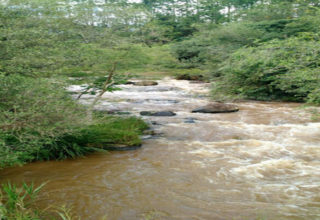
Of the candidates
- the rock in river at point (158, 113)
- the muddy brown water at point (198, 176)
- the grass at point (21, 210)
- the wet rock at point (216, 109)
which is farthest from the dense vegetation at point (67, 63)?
the rock in river at point (158, 113)

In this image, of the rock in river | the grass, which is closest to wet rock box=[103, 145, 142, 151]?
the grass

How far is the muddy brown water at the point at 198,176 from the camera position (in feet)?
16.7

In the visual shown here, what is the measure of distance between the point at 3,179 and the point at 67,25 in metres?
3.78

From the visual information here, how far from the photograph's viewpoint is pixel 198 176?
21.4 feet

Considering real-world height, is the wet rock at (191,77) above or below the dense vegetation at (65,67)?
below

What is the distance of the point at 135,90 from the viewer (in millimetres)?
20609

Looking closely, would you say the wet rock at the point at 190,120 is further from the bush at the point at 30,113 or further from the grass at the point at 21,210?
the grass at the point at 21,210

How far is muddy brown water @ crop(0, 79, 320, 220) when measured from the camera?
508 cm

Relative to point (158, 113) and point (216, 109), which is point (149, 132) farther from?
point (216, 109)

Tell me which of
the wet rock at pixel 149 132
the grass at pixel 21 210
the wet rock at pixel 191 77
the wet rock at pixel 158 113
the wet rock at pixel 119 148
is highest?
the grass at pixel 21 210

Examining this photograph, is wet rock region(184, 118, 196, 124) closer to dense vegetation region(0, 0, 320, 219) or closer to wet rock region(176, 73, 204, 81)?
dense vegetation region(0, 0, 320, 219)

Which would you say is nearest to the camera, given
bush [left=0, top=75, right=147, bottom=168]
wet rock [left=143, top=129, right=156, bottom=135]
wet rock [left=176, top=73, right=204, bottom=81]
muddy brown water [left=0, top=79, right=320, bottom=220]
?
bush [left=0, top=75, right=147, bottom=168]

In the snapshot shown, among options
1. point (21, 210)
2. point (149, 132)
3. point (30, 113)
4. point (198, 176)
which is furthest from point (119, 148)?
point (30, 113)

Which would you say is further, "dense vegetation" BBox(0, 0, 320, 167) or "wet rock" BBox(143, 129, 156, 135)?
"wet rock" BBox(143, 129, 156, 135)
